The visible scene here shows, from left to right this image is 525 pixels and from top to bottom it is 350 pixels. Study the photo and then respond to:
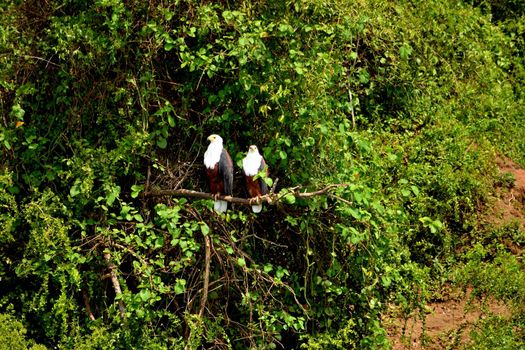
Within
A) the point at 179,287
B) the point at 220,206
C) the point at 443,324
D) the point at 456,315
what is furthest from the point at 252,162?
the point at 456,315

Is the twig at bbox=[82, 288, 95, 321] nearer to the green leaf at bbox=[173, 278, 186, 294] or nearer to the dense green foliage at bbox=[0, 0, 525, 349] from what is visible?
the dense green foliage at bbox=[0, 0, 525, 349]

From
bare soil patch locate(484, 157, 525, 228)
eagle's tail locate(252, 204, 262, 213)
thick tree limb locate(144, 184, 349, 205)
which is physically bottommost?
bare soil patch locate(484, 157, 525, 228)

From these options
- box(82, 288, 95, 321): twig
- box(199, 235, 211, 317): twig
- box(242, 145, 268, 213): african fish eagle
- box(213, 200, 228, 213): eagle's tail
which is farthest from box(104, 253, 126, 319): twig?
→ box(242, 145, 268, 213): african fish eagle

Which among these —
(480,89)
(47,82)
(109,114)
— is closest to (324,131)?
(109,114)

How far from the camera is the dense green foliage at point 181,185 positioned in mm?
6738

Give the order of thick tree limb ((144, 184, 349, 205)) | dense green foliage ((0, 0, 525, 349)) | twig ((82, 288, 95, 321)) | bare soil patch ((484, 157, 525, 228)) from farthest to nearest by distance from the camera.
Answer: bare soil patch ((484, 157, 525, 228)) < twig ((82, 288, 95, 321)) < dense green foliage ((0, 0, 525, 349)) < thick tree limb ((144, 184, 349, 205))

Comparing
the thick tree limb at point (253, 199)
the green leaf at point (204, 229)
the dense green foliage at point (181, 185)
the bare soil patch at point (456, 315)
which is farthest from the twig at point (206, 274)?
the bare soil patch at point (456, 315)

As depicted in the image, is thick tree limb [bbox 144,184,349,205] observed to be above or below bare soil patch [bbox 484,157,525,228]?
above

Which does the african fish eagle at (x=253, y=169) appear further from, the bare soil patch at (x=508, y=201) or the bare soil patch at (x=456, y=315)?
the bare soil patch at (x=508, y=201)

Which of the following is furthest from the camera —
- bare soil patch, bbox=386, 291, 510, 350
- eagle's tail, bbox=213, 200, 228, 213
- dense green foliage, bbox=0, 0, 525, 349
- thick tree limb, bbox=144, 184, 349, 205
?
bare soil patch, bbox=386, 291, 510, 350

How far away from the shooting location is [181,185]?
7.12 meters

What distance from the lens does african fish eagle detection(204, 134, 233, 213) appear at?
668 cm

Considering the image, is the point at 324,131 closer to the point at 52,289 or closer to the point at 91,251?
the point at 91,251

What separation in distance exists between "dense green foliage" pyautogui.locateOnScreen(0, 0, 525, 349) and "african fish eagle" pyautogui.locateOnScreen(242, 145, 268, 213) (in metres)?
0.17
